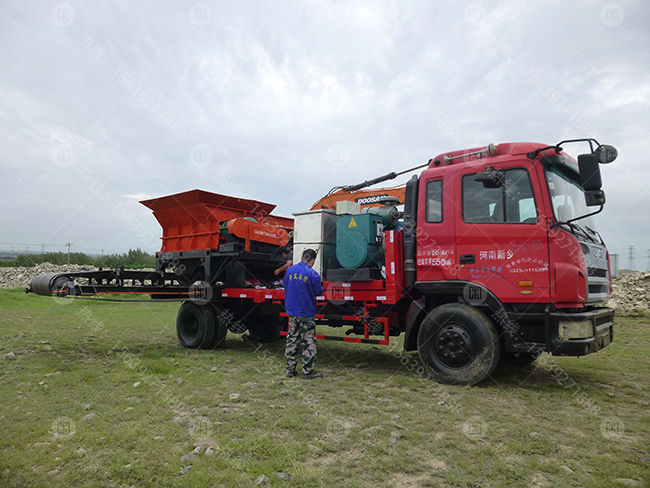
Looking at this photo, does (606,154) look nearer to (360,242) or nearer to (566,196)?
(566,196)

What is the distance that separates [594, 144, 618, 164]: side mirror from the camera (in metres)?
4.73

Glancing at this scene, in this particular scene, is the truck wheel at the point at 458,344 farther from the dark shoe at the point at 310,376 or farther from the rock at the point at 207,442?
the rock at the point at 207,442

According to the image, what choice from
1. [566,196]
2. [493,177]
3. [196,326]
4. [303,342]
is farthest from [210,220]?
[566,196]

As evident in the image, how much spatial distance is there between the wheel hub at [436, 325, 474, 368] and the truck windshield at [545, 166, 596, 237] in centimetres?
181

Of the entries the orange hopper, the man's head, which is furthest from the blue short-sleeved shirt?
the orange hopper

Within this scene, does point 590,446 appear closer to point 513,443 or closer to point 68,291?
point 513,443

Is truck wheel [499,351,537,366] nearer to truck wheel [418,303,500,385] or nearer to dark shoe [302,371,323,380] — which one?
truck wheel [418,303,500,385]

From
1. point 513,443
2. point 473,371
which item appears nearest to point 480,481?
point 513,443

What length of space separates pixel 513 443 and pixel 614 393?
95.8 inches

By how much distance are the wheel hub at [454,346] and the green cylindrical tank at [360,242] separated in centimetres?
153

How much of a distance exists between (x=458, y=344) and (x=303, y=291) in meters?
2.20

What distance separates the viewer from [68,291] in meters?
6.94

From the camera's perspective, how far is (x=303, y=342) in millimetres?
6184

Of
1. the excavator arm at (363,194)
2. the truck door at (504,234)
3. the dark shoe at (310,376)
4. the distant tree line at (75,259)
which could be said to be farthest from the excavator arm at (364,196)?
the distant tree line at (75,259)
